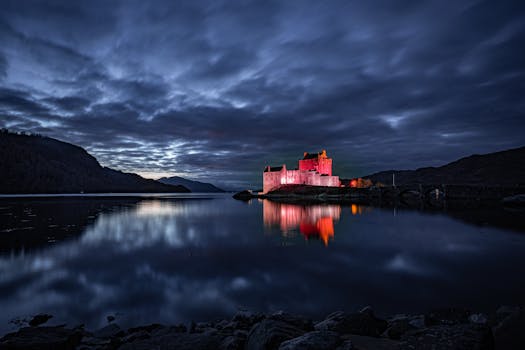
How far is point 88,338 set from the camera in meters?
6.34

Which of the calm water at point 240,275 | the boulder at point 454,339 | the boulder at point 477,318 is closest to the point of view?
the boulder at point 454,339

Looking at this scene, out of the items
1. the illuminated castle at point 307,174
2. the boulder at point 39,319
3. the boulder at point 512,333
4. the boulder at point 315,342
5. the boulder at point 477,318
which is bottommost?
the boulder at point 39,319

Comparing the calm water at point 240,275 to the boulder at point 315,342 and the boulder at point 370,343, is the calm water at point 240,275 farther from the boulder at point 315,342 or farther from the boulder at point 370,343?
the boulder at point 315,342

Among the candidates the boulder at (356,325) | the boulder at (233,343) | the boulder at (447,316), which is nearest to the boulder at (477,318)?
the boulder at (447,316)

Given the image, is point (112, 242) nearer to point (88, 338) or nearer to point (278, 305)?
point (88, 338)

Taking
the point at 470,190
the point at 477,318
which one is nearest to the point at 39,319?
the point at 477,318

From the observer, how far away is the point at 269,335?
465cm

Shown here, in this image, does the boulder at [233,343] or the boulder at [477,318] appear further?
the boulder at [477,318]

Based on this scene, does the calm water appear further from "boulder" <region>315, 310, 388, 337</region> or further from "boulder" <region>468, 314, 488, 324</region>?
"boulder" <region>315, 310, 388, 337</region>

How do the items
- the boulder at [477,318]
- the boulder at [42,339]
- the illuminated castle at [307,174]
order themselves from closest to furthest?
the boulder at [42,339], the boulder at [477,318], the illuminated castle at [307,174]

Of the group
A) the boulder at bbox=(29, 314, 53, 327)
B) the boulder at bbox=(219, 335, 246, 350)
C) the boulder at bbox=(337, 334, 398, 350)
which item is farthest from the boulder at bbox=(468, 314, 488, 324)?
the boulder at bbox=(29, 314, 53, 327)

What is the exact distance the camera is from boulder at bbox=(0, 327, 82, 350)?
5.29 m

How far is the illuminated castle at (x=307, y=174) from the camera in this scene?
334ft

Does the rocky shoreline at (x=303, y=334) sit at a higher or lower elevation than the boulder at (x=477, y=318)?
higher
